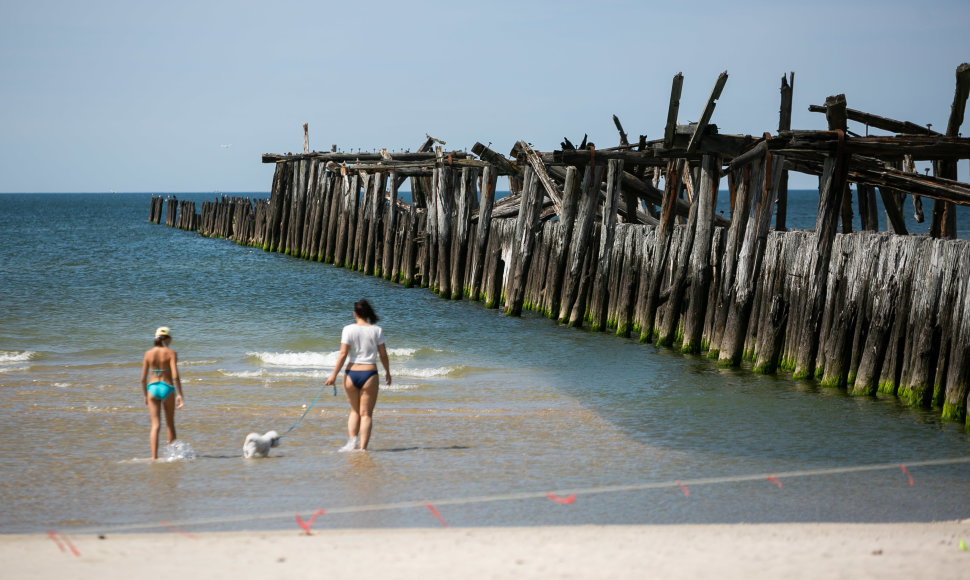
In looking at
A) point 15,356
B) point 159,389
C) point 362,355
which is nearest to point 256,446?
point 159,389

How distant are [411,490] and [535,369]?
6481 millimetres

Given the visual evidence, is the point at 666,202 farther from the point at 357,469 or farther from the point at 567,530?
the point at 567,530

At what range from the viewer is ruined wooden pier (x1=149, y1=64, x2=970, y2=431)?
10266mm

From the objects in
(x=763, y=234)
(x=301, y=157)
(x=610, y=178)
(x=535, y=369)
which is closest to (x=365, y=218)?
(x=301, y=157)

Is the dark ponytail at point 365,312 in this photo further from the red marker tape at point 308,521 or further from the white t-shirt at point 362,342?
the red marker tape at point 308,521

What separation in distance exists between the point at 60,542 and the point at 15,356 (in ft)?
32.9

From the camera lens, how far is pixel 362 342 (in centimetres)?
861

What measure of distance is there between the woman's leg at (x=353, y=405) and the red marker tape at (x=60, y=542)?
8.70ft

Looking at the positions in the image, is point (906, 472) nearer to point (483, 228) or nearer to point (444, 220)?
point (483, 228)

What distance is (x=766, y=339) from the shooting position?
12188mm

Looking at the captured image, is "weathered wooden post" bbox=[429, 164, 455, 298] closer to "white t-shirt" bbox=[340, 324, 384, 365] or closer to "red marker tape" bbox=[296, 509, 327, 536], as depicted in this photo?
"white t-shirt" bbox=[340, 324, 384, 365]

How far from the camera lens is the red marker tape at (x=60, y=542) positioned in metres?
6.10

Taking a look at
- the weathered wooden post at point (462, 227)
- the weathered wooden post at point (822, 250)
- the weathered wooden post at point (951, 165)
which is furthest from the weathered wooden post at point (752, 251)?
the weathered wooden post at point (462, 227)

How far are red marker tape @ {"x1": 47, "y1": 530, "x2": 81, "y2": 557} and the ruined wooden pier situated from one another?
8.01 m
